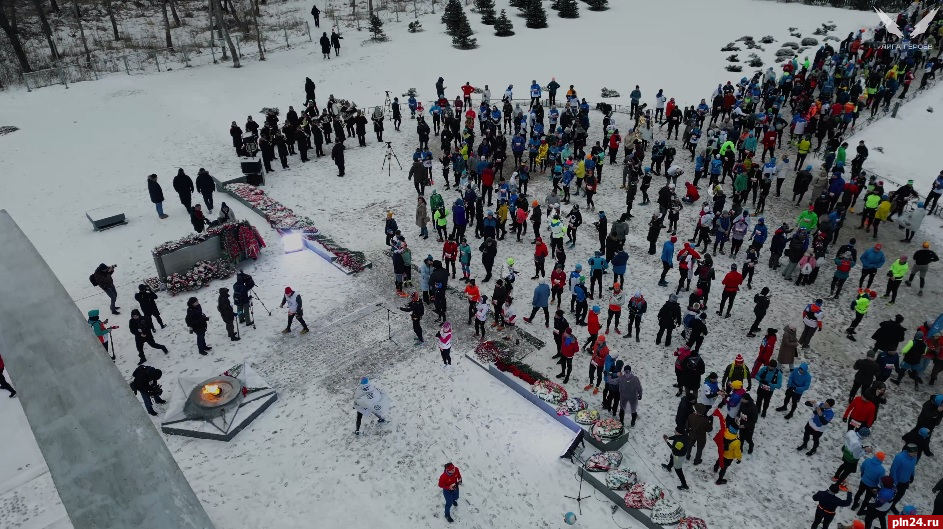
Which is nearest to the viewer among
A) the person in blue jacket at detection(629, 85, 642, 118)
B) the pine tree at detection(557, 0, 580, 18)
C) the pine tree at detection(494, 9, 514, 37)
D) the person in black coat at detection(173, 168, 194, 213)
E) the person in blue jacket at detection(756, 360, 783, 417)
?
the person in blue jacket at detection(756, 360, 783, 417)

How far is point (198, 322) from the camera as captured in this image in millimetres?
14273

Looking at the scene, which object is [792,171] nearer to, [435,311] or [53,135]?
[435,311]

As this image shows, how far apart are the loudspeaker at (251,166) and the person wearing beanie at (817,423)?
18.8 m

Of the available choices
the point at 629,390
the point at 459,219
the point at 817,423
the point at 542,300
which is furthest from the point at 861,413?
the point at 459,219

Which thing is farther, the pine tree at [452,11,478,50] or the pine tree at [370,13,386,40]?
the pine tree at [452,11,478,50]

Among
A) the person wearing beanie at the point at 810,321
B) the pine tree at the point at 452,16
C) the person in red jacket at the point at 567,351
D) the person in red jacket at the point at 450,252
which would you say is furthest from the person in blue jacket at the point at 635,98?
the person in red jacket at the point at 567,351

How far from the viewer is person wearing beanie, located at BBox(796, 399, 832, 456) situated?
11498 millimetres

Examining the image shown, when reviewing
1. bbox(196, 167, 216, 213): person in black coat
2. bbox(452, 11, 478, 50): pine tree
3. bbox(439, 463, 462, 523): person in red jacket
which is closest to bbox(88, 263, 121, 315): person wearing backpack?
bbox(196, 167, 216, 213): person in black coat

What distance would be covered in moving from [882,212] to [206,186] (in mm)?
21668

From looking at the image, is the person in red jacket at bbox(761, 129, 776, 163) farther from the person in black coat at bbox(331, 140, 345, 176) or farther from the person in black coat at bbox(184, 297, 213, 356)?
the person in black coat at bbox(184, 297, 213, 356)

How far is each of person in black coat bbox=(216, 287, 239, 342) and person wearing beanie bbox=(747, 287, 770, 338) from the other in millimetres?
12515

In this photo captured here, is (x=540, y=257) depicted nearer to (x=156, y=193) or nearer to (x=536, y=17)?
(x=156, y=193)

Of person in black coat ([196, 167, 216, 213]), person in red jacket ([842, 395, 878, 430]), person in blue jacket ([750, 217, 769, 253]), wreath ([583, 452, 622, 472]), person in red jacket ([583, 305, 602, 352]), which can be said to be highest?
person in black coat ([196, 167, 216, 213])

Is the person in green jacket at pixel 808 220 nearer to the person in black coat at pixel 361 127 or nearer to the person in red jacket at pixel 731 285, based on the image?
the person in red jacket at pixel 731 285
